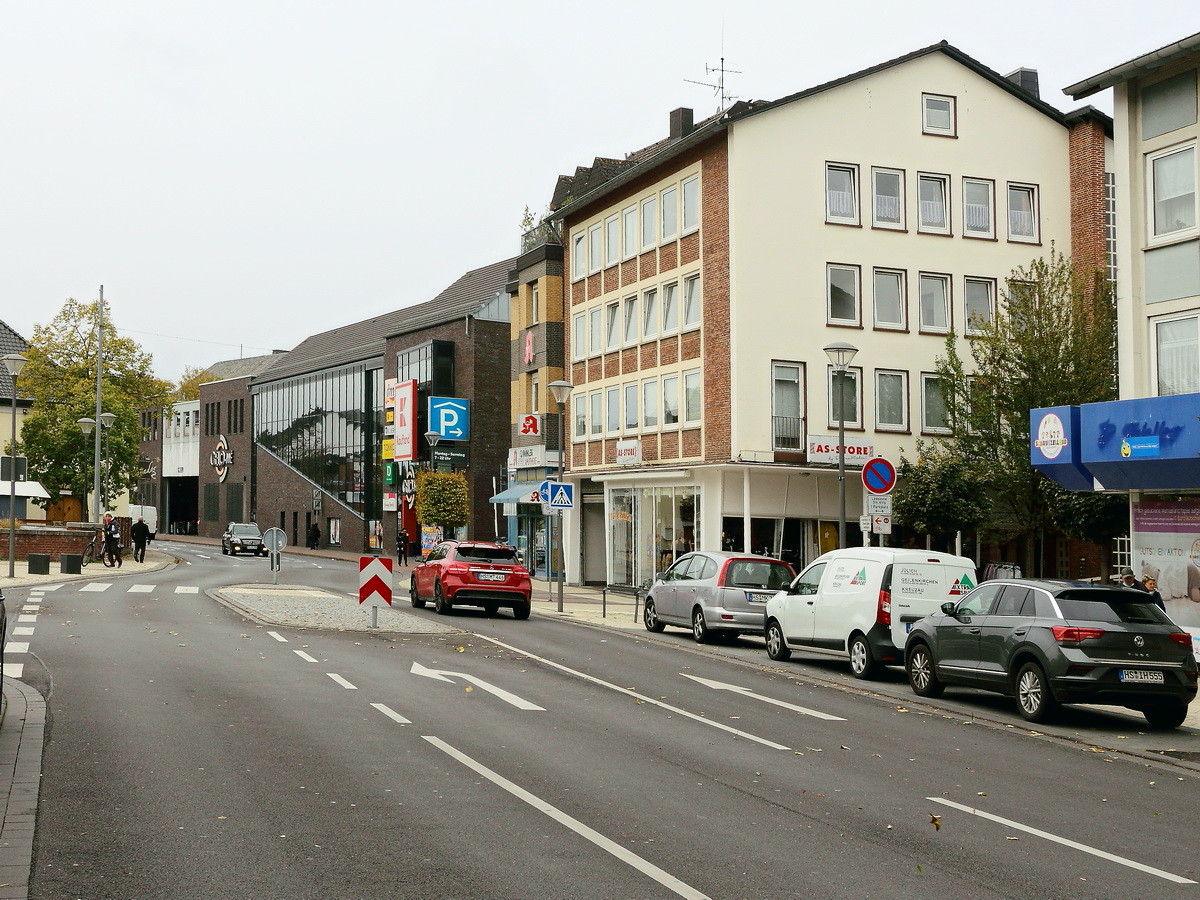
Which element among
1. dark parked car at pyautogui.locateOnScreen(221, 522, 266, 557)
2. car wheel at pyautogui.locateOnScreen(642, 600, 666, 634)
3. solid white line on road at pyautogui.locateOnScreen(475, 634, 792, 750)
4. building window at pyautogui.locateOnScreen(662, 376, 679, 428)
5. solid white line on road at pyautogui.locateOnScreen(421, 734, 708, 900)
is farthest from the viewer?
dark parked car at pyautogui.locateOnScreen(221, 522, 266, 557)

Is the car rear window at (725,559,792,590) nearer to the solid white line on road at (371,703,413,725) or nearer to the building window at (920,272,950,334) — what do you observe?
the solid white line on road at (371,703,413,725)

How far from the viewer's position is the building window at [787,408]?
36219mm

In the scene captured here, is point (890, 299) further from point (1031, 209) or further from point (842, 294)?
point (1031, 209)

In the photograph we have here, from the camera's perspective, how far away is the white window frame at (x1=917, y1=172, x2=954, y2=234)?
38.3m

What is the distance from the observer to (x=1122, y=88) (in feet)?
74.0

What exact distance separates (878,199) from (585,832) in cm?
3221

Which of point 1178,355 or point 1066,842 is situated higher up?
point 1178,355

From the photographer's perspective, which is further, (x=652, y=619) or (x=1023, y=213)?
(x=1023, y=213)

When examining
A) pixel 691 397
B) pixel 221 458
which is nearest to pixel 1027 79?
pixel 691 397

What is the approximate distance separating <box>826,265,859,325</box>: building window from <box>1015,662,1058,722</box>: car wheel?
23089 millimetres

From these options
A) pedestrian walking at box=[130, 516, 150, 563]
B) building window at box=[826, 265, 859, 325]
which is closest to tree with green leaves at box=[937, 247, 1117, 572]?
building window at box=[826, 265, 859, 325]

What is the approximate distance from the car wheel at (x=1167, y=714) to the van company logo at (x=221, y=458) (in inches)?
3470

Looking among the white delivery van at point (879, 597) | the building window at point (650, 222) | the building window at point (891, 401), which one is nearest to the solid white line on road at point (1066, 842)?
the white delivery van at point (879, 597)

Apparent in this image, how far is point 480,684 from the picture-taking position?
16062mm
